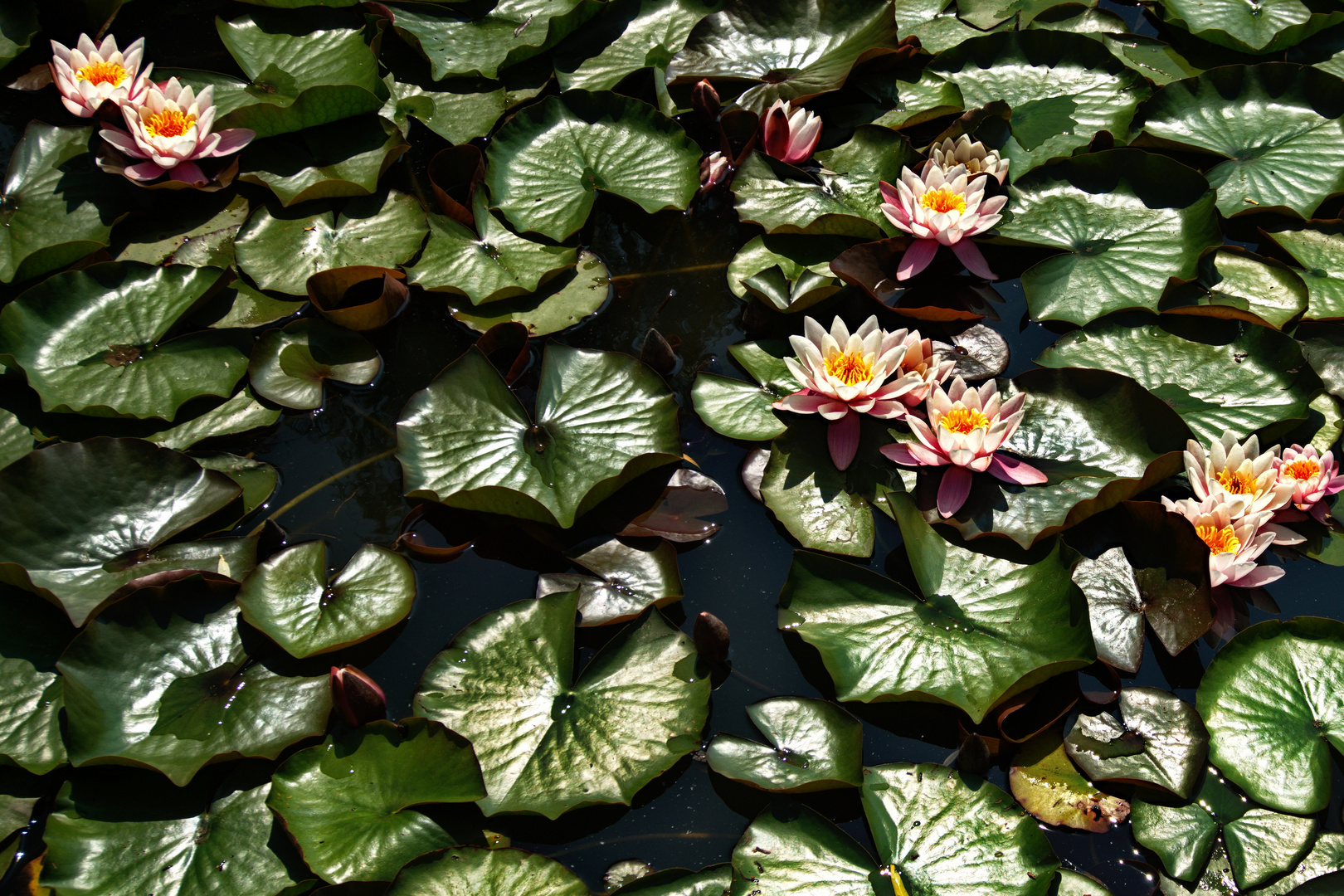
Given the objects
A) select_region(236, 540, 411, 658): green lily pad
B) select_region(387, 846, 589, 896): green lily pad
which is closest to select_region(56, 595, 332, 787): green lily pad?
select_region(236, 540, 411, 658): green lily pad

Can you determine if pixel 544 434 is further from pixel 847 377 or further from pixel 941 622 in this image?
pixel 941 622

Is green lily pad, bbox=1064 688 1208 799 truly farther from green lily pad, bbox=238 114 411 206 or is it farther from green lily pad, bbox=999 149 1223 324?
green lily pad, bbox=238 114 411 206

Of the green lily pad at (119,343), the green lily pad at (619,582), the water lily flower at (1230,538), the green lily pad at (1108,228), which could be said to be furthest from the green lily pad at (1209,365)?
the green lily pad at (119,343)

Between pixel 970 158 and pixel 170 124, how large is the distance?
3.30 m

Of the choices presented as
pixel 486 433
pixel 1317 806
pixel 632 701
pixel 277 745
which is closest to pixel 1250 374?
pixel 1317 806

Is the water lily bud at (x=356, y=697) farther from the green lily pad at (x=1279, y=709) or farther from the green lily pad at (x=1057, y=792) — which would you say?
the green lily pad at (x=1279, y=709)

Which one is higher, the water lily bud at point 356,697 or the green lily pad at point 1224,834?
the water lily bud at point 356,697

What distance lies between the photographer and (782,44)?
424 cm

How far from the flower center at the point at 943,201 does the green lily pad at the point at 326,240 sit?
79.5 inches

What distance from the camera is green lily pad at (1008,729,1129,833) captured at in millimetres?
2316

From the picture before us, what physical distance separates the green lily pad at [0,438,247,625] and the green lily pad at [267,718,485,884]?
71 cm

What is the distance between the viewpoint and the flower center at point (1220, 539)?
8.70ft

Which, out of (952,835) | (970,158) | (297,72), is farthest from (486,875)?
(297,72)

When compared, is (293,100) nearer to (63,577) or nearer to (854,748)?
(63,577)
